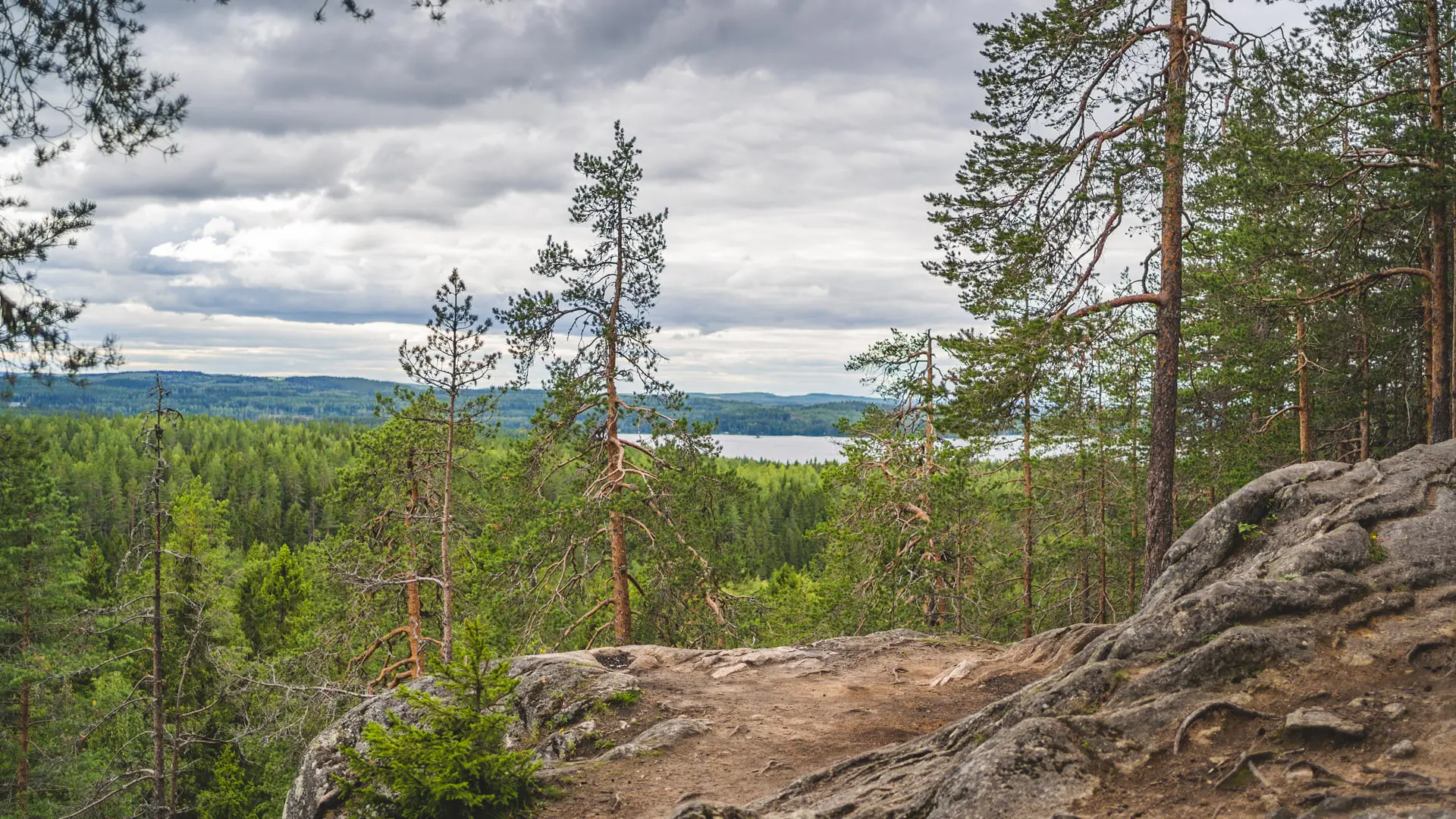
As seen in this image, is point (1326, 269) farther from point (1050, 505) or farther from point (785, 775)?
point (785, 775)

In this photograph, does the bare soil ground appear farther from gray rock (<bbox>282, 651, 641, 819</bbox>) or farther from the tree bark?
the tree bark

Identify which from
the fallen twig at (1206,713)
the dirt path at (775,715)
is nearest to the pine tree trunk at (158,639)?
the dirt path at (775,715)

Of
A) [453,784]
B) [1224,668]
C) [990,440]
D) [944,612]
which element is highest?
[990,440]

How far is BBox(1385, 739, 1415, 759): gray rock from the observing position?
4.71m

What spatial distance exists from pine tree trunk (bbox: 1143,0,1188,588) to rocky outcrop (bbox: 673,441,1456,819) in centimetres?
265

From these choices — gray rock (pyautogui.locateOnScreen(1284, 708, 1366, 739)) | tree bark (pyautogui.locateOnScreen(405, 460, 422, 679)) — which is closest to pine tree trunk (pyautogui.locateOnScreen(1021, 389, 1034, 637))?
tree bark (pyautogui.locateOnScreen(405, 460, 422, 679))

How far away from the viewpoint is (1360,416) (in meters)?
16.8

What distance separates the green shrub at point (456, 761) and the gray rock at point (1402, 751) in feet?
17.9

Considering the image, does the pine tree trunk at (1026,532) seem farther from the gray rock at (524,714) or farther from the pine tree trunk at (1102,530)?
the gray rock at (524,714)

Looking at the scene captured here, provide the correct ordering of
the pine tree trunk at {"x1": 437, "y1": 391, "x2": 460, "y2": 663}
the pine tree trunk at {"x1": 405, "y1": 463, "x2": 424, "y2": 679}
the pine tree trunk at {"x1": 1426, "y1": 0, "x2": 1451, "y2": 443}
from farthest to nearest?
the pine tree trunk at {"x1": 405, "y1": 463, "x2": 424, "y2": 679}, the pine tree trunk at {"x1": 437, "y1": 391, "x2": 460, "y2": 663}, the pine tree trunk at {"x1": 1426, "y1": 0, "x2": 1451, "y2": 443}

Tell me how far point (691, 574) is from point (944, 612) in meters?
6.37

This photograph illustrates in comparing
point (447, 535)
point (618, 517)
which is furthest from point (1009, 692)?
point (447, 535)

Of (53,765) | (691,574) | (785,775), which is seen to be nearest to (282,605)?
(53,765)

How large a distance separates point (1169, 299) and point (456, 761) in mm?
9507
